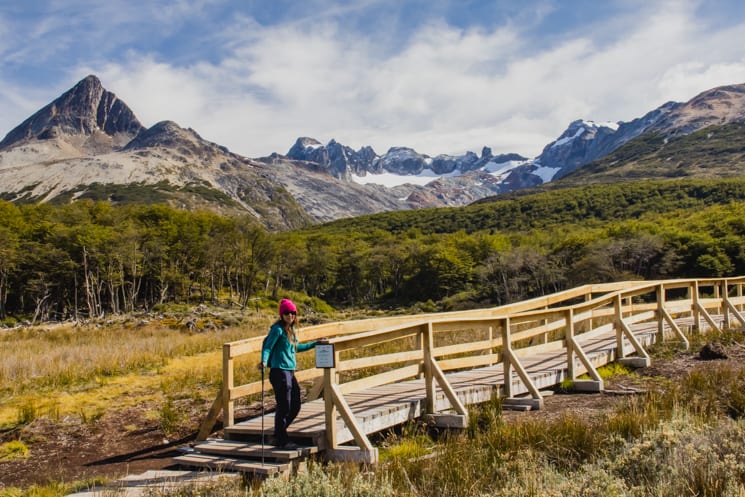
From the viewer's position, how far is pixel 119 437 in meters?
9.03

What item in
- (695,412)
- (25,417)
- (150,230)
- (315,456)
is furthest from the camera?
(150,230)

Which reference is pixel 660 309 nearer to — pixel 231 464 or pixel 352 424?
pixel 352 424

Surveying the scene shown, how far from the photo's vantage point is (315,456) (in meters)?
6.21

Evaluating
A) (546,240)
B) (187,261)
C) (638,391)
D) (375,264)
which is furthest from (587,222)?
(638,391)

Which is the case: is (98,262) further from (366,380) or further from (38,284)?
(366,380)

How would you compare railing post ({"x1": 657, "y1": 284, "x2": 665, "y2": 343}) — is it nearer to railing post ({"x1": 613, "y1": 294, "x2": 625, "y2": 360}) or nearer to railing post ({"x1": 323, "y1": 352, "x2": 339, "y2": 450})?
railing post ({"x1": 613, "y1": 294, "x2": 625, "y2": 360})

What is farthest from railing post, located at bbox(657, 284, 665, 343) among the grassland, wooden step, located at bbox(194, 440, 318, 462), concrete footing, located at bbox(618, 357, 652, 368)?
wooden step, located at bbox(194, 440, 318, 462)

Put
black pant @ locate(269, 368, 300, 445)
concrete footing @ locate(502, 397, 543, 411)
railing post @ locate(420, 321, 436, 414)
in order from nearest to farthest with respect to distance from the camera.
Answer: black pant @ locate(269, 368, 300, 445), railing post @ locate(420, 321, 436, 414), concrete footing @ locate(502, 397, 543, 411)

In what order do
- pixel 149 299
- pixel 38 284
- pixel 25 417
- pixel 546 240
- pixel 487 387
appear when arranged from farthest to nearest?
1. pixel 546 240
2. pixel 149 299
3. pixel 38 284
4. pixel 25 417
5. pixel 487 387

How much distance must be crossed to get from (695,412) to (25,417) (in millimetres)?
10064

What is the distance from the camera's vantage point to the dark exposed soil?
24.1 feet

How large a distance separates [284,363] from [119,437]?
421 cm

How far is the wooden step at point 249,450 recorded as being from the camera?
5805mm

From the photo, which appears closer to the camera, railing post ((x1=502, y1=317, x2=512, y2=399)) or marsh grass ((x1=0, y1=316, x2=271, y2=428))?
railing post ((x1=502, y1=317, x2=512, y2=399))
